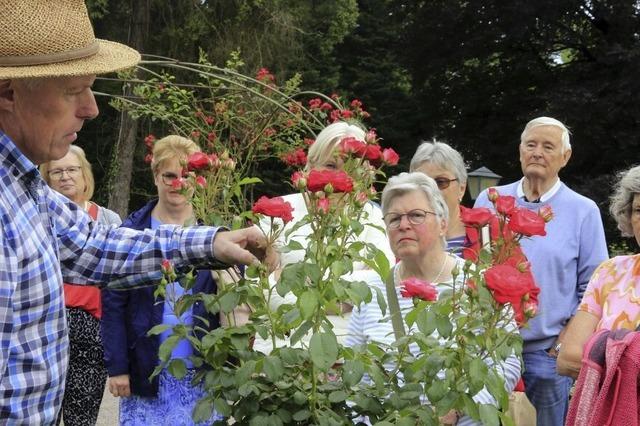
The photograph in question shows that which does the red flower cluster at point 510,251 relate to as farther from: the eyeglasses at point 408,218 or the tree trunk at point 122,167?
the tree trunk at point 122,167

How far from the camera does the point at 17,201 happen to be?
215 cm

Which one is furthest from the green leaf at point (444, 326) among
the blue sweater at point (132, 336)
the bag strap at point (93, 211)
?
the bag strap at point (93, 211)

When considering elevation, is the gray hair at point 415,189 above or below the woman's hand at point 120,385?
above

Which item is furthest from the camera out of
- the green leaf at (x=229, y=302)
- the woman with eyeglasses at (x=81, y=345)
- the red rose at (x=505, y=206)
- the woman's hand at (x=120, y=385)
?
the woman with eyeglasses at (x=81, y=345)

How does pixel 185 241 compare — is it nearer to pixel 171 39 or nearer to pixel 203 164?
pixel 203 164

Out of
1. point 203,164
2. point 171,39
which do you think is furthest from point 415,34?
point 203,164

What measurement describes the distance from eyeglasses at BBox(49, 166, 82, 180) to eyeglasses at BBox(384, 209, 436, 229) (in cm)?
204

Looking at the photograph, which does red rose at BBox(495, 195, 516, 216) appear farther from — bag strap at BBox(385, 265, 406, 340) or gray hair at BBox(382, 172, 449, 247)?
gray hair at BBox(382, 172, 449, 247)

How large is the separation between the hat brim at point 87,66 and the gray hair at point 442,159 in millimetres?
2890

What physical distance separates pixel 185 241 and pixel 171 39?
56.1 ft

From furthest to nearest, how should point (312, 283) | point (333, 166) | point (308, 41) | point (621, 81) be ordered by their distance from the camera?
point (308, 41)
point (621, 81)
point (333, 166)
point (312, 283)

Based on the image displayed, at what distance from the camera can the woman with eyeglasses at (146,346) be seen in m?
4.18

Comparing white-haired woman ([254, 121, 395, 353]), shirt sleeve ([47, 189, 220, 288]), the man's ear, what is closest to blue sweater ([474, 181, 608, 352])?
white-haired woman ([254, 121, 395, 353])

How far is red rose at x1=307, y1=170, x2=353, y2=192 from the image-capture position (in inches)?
106
